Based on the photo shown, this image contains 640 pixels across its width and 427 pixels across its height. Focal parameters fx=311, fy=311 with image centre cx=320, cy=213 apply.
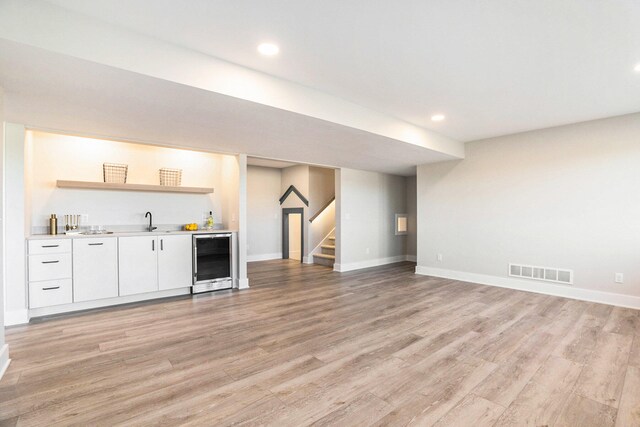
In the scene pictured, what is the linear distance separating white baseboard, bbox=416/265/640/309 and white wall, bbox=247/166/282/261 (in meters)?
4.01

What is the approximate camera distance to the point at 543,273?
477 centimetres

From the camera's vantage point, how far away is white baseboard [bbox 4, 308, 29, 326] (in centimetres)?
338

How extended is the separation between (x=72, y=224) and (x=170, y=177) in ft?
4.64

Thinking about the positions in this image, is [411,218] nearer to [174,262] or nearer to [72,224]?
[174,262]

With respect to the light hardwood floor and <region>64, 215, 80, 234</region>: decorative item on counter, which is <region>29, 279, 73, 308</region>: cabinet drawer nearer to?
the light hardwood floor

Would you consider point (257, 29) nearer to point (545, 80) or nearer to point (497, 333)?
point (545, 80)

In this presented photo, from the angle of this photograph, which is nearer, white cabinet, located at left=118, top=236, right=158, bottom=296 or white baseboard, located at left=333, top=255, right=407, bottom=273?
white cabinet, located at left=118, top=236, right=158, bottom=296

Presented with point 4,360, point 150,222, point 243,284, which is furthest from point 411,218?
point 4,360

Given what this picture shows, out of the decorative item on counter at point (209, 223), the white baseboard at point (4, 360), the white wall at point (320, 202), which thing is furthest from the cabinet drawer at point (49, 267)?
the white wall at point (320, 202)

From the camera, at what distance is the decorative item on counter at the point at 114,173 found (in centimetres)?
442

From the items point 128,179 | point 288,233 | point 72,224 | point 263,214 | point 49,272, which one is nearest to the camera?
point 49,272

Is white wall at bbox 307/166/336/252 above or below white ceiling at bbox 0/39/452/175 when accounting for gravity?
below

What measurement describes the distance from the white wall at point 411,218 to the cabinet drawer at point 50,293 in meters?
7.07

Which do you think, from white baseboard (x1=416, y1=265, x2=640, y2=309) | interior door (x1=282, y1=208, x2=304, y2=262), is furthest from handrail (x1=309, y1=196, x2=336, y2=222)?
white baseboard (x1=416, y1=265, x2=640, y2=309)
